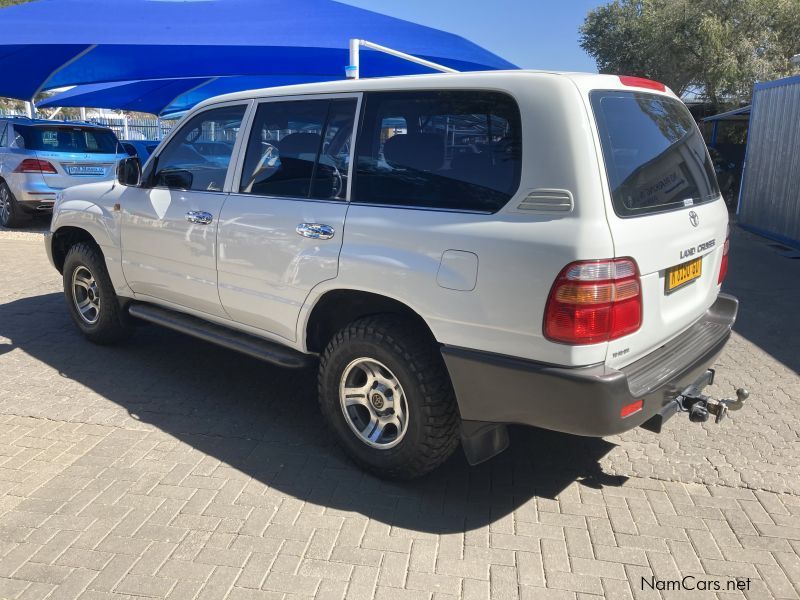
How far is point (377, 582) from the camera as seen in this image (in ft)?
Result: 8.72

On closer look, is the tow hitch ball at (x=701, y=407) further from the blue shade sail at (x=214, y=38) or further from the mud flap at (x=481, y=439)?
the blue shade sail at (x=214, y=38)

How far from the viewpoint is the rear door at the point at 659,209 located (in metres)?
2.72

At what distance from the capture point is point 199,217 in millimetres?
4004

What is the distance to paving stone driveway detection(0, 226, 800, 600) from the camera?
2.68m

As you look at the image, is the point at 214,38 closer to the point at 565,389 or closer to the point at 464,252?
the point at 464,252

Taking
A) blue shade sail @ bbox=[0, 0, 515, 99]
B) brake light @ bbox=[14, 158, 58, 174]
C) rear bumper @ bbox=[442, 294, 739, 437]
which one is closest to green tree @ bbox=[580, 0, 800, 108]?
blue shade sail @ bbox=[0, 0, 515, 99]

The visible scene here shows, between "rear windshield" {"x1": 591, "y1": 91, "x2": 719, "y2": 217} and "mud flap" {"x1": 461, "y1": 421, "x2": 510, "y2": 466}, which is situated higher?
"rear windshield" {"x1": 591, "y1": 91, "x2": 719, "y2": 217}

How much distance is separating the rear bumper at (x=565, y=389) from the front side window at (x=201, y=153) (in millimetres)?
2059

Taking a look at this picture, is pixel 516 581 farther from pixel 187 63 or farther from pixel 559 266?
pixel 187 63

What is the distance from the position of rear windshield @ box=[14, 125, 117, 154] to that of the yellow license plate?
10.5 metres

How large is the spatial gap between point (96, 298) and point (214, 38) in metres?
3.79

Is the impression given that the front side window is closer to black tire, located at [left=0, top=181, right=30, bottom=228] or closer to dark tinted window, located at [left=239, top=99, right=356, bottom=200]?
dark tinted window, located at [left=239, top=99, right=356, bottom=200]

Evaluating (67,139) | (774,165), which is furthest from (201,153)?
(774,165)

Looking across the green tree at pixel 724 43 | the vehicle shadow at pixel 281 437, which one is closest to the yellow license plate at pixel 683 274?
the vehicle shadow at pixel 281 437
